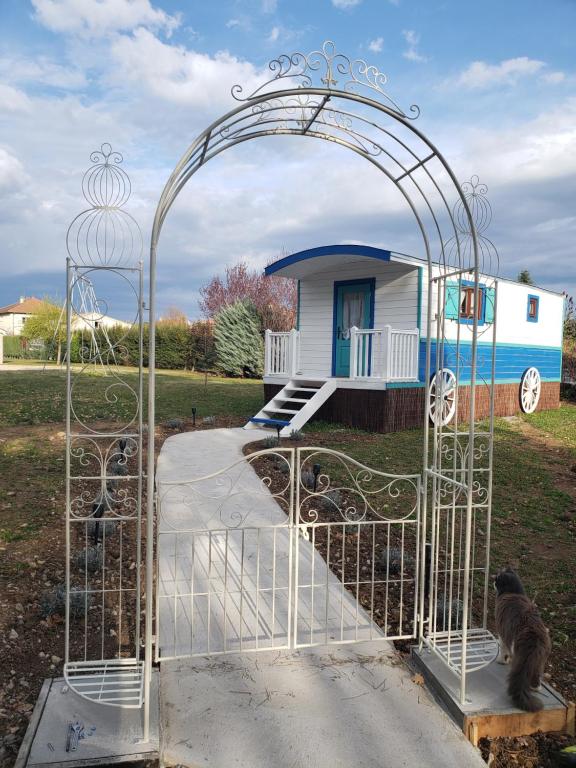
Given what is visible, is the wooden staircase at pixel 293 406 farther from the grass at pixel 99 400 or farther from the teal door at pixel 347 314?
the grass at pixel 99 400

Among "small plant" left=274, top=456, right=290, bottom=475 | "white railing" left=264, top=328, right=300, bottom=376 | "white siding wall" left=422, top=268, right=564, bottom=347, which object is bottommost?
"small plant" left=274, top=456, right=290, bottom=475

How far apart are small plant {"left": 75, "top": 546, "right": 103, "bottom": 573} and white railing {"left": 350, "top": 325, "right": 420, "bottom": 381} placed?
22.4 feet

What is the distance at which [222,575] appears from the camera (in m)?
4.43

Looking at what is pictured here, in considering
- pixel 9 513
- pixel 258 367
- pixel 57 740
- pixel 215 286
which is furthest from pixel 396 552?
pixel 215 286

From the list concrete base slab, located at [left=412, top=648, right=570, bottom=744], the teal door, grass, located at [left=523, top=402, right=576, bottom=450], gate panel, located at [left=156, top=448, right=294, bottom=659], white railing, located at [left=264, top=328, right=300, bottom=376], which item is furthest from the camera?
the teal door

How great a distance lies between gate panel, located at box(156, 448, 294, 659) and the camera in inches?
135

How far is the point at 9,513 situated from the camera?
5.95m

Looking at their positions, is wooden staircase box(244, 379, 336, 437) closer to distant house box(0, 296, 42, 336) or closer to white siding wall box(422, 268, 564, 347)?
white siding wall box(422, 268, 564, 347)

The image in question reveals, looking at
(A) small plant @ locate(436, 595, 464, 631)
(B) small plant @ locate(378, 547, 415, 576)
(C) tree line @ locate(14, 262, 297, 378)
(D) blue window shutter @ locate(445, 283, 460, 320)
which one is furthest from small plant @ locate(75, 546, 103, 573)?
(C) tree line @ locate(14, 262, 297, 378)

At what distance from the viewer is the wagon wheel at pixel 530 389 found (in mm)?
14422

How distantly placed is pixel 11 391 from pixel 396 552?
1198 cm

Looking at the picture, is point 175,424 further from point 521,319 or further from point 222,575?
point 521,319

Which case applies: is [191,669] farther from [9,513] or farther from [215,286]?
[215,286]

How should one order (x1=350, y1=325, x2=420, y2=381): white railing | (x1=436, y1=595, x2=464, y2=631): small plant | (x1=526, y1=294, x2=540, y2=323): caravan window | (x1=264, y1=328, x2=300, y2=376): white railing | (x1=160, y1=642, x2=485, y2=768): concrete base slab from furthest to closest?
1. (x1=526, y1=294, x2=540, y2=323): caravan window
2. (x1=264, y1=328, x2=300, y2=376): white railing
3. (x1=350, y1=325, x2=420, y2=381): white railing
4. (x1=436, y1=595, x2=464, y2=631): small plant
5. (x1=160, y1=642, x2=485, y2=768): concrete base slab
